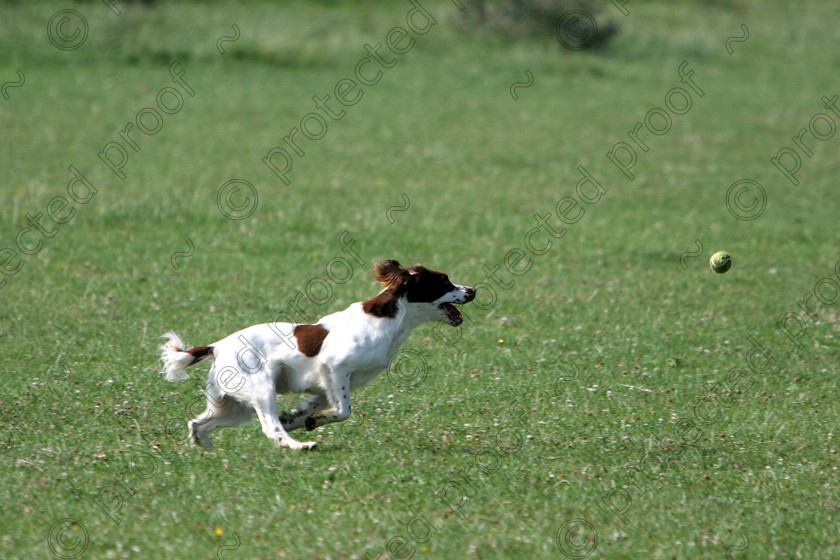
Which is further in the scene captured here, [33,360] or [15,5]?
[15,5]

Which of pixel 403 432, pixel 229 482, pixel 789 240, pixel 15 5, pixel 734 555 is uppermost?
pixel 789 240

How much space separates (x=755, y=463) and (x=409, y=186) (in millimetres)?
10615

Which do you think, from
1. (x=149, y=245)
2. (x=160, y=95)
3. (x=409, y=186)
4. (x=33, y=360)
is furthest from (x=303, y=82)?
(x=33, y=360)

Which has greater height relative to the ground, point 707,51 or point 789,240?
point 707,51

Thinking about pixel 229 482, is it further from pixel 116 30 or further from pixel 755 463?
pixel 116 30

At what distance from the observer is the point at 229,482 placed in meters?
6.24

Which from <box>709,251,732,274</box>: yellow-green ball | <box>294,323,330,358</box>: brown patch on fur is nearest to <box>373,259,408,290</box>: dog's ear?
<box>294,323,330,358</box>: brown patch on fur

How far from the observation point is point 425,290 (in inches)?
283
